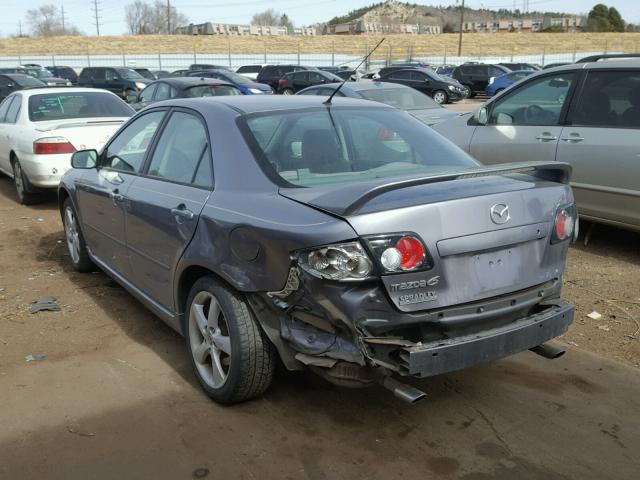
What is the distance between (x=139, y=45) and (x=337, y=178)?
7258 centimetres

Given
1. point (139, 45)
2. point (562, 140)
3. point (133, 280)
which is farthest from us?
point (139, 45)

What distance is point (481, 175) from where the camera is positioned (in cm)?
309

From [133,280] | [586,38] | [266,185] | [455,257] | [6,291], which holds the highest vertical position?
[586,38]

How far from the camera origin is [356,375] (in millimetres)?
2820

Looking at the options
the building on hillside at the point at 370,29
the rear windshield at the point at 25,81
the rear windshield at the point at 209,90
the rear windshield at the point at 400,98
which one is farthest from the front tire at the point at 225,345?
the building on hillside at the point at 370,29

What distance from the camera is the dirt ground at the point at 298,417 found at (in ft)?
9.53

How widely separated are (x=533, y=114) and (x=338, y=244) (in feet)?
15.8

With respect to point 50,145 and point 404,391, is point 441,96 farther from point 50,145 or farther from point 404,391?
point 404,391

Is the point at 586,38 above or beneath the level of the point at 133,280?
above

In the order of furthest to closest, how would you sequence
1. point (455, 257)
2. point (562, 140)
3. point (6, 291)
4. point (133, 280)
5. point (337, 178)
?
point (562, 140) < point (6, 291) < point (133, 280) < point (337, 178) < point (455, 257)

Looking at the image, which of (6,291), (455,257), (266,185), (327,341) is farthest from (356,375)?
(6,291)

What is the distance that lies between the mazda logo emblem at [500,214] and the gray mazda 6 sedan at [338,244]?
14mm

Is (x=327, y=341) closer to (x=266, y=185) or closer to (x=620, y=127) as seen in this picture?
(x=266, y=185)

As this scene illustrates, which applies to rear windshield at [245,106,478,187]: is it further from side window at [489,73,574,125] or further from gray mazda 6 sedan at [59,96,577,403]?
side window at [489,73,574,125]
